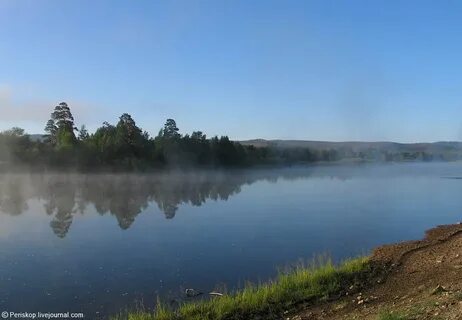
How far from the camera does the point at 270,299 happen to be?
1013cm

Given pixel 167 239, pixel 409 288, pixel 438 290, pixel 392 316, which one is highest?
pixel 392 316

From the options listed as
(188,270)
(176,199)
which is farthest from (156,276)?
(176,199)

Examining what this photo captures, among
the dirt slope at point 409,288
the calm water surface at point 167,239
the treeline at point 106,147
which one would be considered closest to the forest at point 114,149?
the treeline at point 106,147

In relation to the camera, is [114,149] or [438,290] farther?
[114,149]

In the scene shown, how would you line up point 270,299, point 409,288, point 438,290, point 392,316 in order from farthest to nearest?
point 409,288
point 270,299
point 438,290
point 392,316

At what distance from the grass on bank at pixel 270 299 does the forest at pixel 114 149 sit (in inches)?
2624

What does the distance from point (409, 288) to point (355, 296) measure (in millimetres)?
1216

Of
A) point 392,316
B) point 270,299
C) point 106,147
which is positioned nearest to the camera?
point 392,316

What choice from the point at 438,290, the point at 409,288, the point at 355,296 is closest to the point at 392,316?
the point at 438,290

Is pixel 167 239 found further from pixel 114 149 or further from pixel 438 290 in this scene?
pixel 114 149

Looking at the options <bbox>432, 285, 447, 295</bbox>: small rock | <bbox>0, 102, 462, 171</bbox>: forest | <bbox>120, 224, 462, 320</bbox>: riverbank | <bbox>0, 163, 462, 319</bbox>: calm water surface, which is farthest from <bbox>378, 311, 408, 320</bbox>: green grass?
<bbox>0, 102, 462, 171</bbox>: forest

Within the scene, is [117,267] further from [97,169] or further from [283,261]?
[97,169]

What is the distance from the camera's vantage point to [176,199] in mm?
39344

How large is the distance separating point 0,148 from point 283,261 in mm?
66980
